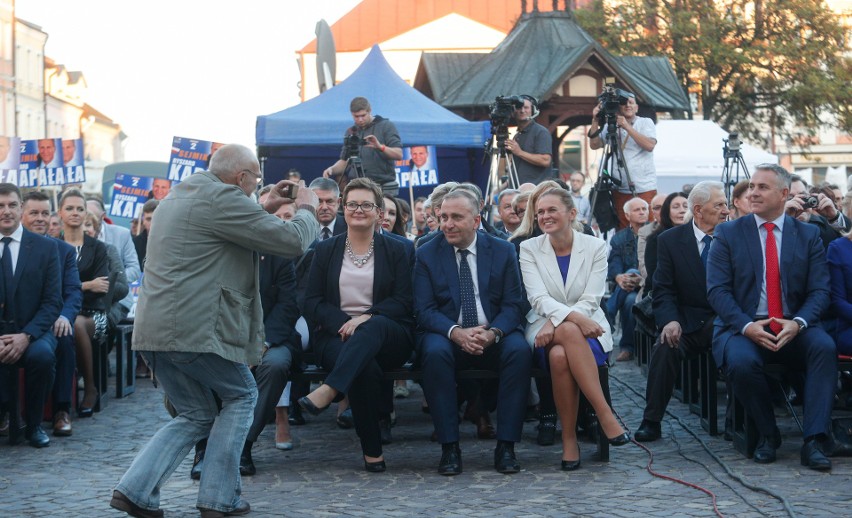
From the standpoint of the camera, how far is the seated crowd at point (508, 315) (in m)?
7.63

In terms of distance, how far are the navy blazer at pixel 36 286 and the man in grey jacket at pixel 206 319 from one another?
296 cm

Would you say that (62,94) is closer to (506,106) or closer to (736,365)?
(506,106)

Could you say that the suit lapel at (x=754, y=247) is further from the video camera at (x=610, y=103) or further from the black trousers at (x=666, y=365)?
the video camera at (x=610, y=103)

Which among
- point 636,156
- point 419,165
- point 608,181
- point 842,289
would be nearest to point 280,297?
point 842,289

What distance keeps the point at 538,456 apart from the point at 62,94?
86105 millimetres

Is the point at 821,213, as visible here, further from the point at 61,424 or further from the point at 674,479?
the point at 61,424

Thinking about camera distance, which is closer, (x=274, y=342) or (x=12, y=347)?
(x=274, y=342)

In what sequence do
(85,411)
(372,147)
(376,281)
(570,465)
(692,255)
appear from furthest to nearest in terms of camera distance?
(372,147), (85,411), (692,255), (376,281), (570,465)

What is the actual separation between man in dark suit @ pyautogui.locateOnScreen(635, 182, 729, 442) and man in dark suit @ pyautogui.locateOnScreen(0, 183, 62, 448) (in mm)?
4238

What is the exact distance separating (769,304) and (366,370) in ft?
8.54

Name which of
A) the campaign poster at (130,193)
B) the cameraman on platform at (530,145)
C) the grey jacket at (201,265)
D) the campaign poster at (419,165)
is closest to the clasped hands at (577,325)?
the grey jacket at (201,265)

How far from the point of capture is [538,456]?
8055 mm

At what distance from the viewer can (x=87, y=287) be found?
1040 centimetres

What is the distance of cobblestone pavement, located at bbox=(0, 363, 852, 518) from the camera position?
6480 mm
